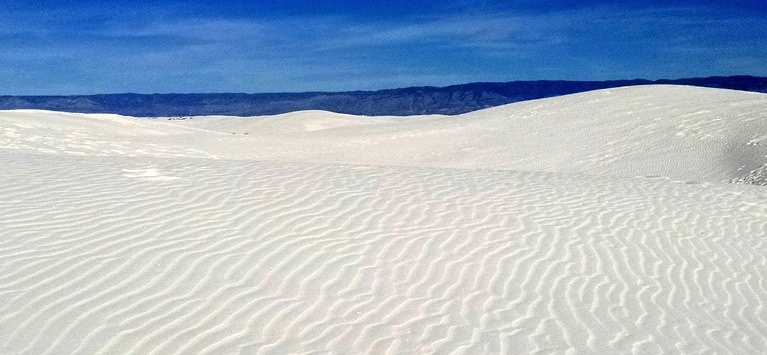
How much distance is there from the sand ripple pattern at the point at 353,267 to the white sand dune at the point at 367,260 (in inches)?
0.9

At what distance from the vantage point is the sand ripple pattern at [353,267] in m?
4.73

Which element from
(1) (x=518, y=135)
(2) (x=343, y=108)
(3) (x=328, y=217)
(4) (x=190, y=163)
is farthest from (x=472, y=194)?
(2) (x=343, y=108)

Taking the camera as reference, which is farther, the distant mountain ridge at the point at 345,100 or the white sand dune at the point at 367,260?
the distant mountain ridge at the point at 345,100

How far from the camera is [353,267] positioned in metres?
6.14

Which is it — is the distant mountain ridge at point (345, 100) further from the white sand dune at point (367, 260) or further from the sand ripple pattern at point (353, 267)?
the sand ripple pattern at point (353, 267)

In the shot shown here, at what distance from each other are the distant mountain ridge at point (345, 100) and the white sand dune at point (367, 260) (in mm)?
124717

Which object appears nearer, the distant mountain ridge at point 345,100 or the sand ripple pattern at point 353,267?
the sand ripple pattern at point 353,267

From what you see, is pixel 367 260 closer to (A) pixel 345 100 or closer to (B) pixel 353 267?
(B) pixel 353 267

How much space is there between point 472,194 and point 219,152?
13.5 meters

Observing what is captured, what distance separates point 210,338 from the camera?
14.7ft

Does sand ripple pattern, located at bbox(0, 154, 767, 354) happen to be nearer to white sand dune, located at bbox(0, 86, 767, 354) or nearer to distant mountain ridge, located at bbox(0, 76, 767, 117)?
white sand dune, located at bbox(0, 86, 767, 354)

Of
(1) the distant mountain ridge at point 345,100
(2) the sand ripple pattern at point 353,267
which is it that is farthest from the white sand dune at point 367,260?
(1) the distant mountain ridge at point 345,100

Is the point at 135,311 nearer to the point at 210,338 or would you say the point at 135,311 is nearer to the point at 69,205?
Result: the point at 210,338

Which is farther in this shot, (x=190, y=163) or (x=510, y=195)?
(x=190, y=163)
